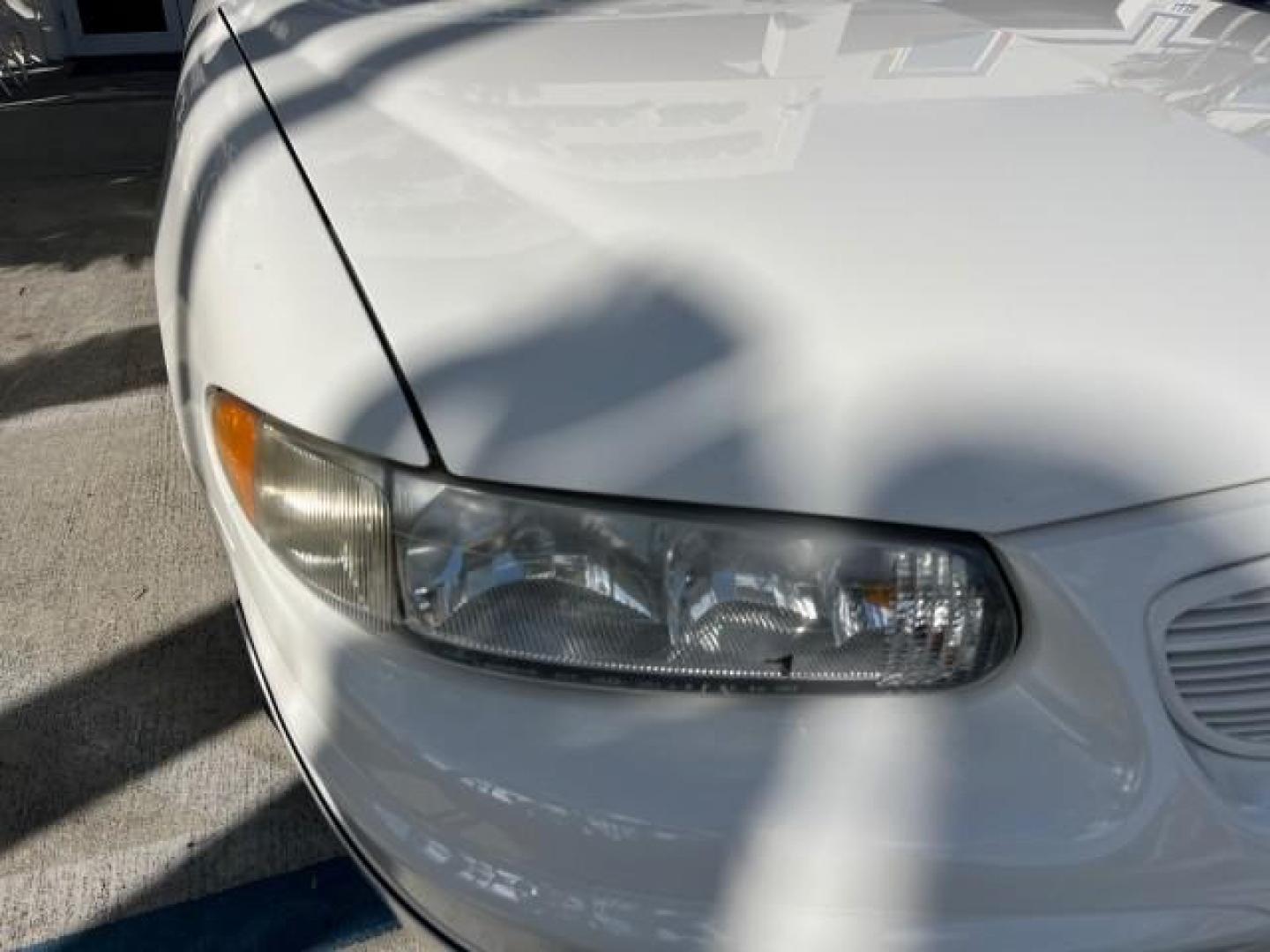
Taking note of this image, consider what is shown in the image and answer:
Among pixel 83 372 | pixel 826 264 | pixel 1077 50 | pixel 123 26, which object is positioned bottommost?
pixel 83 372

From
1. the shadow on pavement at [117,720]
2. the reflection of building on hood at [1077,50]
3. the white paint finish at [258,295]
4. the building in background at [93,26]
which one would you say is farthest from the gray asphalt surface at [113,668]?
the building in background at [93,26]

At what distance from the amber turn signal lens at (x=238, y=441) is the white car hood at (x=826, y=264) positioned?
21 cm

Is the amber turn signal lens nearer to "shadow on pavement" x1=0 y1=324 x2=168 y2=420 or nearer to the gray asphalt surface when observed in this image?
the gray asphalt surface

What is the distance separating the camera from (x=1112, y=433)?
1171 millimetres

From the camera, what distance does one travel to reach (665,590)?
4.01ft

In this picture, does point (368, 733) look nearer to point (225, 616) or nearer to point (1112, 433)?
point (1112, 433)

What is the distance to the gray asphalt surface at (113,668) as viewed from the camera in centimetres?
203

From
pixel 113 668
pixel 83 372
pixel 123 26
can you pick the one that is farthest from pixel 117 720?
pixel 123 26

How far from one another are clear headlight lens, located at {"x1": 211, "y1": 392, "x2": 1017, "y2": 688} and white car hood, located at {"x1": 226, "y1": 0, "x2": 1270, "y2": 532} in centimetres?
4

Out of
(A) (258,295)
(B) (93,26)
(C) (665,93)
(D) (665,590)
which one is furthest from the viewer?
(B) (93,26)

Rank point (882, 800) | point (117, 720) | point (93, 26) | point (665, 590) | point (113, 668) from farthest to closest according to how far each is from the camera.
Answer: point (93, 26) → point (113, 668) → point (117, 720) → point (665, 590) → point (882, 800)

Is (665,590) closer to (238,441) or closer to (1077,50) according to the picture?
(238,441)

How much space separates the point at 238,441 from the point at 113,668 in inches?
49.7

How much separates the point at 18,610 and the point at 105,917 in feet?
3.05
